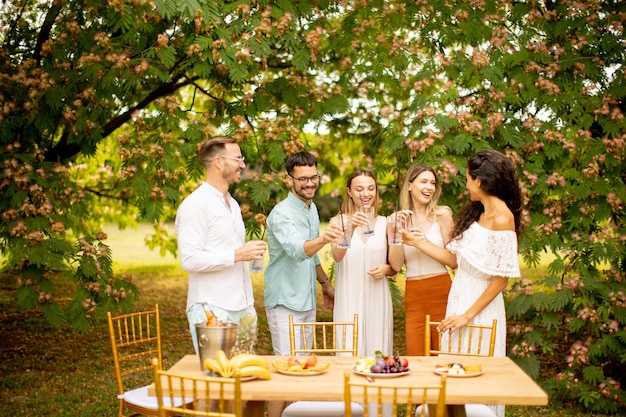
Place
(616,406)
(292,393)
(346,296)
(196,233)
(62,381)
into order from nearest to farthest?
(292,393), (196,233), (346,296), (616,406), (62,381)

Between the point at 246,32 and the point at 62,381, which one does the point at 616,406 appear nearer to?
the point at 246,32

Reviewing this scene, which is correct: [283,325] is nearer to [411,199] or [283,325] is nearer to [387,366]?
[411,199]

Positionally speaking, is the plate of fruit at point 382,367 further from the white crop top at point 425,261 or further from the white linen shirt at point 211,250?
the white crop top at point 425,261

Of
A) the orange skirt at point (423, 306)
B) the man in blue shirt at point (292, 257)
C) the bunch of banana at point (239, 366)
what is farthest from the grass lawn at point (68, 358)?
the bunch of banana at point (239, 366)

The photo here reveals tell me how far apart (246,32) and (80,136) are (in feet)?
5.38

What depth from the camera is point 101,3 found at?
6.42 metres

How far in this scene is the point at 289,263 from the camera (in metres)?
4.99

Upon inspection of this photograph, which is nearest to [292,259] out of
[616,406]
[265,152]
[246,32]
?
[265,152]

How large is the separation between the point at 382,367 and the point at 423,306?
139cm

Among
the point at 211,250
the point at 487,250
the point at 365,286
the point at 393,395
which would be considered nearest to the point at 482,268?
the point at 487,250

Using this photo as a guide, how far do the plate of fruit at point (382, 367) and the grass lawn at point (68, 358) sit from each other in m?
3.37

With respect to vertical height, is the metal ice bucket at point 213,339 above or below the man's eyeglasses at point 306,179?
below

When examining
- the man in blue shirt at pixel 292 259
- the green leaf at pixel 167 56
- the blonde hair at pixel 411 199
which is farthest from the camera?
the green leaf at pixel 167 56

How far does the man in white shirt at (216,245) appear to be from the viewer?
4145 mm
